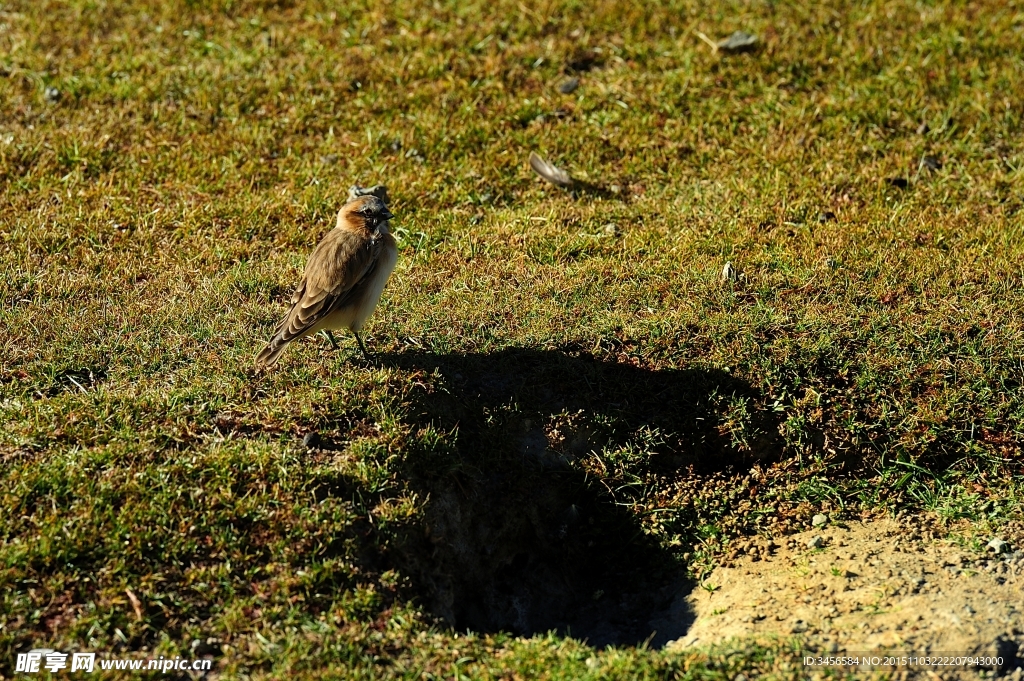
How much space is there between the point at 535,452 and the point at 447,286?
5.96 feet

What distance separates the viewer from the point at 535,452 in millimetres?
5945

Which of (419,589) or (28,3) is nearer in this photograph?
(419,589)

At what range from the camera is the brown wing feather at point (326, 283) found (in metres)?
6.07

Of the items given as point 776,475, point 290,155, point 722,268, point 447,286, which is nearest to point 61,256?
point 290,155

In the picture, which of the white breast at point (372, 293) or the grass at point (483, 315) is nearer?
the grass at point (483, 315)

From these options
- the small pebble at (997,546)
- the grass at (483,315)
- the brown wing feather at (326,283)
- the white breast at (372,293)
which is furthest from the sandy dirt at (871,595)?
the brown wing feather at (326,283)

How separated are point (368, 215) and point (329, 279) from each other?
68cm

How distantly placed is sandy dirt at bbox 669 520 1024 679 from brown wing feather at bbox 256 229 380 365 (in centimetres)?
251

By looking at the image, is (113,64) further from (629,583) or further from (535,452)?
(629,583)

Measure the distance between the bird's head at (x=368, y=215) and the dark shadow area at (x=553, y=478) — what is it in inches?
35.1

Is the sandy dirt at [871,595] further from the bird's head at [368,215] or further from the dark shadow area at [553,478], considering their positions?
the bird's head at [368,215]

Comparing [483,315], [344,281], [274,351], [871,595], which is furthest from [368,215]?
[871,595]

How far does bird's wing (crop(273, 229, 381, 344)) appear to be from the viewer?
19.9 feet

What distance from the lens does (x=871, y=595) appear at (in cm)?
502
